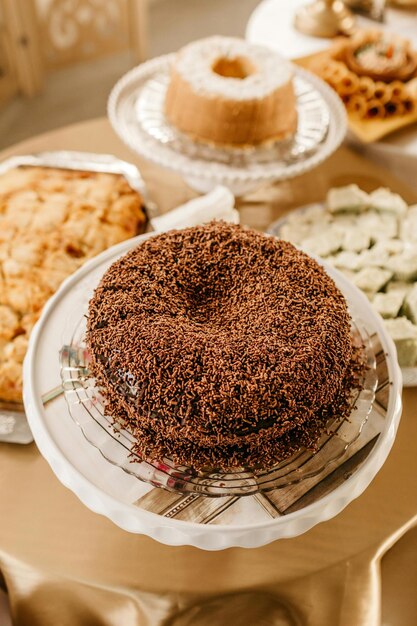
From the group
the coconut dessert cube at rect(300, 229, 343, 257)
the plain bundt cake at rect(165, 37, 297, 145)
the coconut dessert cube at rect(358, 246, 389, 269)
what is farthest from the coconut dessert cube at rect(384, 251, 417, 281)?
the plain bundt cake at rect(165, 37, 297, 145)

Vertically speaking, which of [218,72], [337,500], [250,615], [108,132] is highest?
[218,72]

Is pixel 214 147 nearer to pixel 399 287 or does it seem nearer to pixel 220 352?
pixel 399 287

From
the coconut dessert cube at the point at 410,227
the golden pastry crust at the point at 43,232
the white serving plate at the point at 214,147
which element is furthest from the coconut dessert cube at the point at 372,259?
the golden pastry crust at the point at 43,232

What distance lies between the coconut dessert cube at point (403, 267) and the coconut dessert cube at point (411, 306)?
69 millimetres

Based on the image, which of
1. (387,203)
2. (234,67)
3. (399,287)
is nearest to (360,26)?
(234,67)

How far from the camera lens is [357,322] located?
0.93m

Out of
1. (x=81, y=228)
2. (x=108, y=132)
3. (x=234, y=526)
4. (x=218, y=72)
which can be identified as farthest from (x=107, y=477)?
(x=108, y=132)

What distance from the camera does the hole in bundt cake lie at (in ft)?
4.40

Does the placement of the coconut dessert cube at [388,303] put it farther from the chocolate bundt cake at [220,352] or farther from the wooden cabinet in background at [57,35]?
the wooden cabinet in background at [57,35]

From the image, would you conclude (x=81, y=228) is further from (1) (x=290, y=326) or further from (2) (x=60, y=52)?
(2) (x=60, y=52)

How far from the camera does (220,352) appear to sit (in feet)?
2.40

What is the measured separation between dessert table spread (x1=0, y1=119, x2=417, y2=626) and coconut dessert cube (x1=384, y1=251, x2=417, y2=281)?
1.40 feet

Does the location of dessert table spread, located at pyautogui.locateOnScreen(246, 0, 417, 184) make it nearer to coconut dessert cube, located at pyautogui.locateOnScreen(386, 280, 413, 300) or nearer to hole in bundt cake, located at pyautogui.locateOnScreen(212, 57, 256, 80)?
hole in bundt cake, located at pyautogui.locateOnScreen(212, 57, 256, 80)

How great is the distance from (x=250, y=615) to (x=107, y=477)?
33cm
